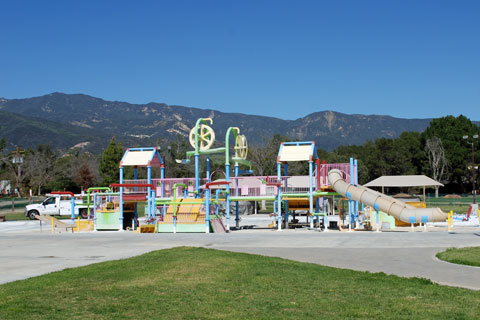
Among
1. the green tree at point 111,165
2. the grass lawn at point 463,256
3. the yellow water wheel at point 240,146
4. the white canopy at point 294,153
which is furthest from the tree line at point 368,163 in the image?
the grass lawn at point 463,256

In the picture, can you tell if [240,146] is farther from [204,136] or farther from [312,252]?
[312,252]

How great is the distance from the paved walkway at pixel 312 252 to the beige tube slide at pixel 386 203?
6.69ft

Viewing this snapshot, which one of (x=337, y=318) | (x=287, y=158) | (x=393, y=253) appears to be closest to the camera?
(x=337, y=318)

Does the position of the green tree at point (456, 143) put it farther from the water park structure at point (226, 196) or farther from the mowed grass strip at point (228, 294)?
the mowed grass strip at point (228, 294)

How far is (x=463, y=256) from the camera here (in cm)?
1574

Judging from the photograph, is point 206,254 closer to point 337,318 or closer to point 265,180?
point 337,318

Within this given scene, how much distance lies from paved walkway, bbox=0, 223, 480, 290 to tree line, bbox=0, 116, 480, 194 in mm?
55401

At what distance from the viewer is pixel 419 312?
840 cm

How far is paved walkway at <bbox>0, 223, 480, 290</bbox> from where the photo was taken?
44.9ft

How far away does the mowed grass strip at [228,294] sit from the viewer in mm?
8359

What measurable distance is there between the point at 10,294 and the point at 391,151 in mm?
97485

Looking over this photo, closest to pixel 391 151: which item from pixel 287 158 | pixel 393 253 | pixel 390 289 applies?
pixel 287 158

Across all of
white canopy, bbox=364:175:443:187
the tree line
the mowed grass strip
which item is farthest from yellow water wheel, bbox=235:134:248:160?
the tree line

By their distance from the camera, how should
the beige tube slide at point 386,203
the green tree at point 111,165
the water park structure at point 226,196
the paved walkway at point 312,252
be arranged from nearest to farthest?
the paved walkway at point 312,252
the beige tube slide at point 386,203
the water park structure at point 226,196
the green tree at point 111,165
